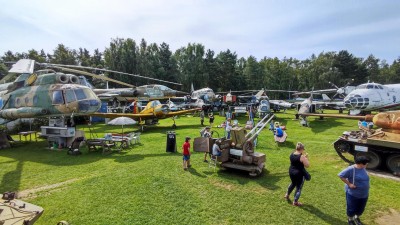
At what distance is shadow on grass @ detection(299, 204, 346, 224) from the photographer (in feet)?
18.2

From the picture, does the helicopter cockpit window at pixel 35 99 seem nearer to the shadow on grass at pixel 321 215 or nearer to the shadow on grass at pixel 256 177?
the shadow on grass at pixel 256 177

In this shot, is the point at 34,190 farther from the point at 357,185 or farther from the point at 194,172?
the point at 357,185

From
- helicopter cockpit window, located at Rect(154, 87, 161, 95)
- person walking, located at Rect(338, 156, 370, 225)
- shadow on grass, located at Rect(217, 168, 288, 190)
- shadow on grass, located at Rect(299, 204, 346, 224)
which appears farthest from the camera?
helicopter cockpit window, located at Rect(154, 87, 161, 95)

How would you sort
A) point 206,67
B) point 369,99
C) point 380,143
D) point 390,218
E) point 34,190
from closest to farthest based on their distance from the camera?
point 390,218 < point 34,190 < point 380,143 < point 369,99 < point 206,67

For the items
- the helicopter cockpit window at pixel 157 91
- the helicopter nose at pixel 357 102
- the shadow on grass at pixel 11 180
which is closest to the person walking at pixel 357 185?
the shadow on grass at pixel 11 180

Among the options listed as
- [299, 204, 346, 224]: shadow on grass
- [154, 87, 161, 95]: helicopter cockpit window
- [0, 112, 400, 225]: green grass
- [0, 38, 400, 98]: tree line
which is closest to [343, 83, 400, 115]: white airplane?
[0, 112, 400, 225]: green grass

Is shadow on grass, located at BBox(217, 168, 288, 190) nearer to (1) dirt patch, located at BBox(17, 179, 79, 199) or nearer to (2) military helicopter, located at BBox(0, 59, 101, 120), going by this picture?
(1) dirt patch, located at BBox(17, 179, 79, 199)

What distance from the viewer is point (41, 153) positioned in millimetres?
12680

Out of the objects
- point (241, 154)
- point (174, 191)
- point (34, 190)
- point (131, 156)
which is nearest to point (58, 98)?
point (131, 156)

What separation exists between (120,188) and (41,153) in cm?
766

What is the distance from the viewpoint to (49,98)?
13203mm

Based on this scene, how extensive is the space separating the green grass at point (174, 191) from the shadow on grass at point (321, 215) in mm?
10

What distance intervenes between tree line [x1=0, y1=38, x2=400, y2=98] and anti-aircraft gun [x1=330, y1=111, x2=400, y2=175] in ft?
146

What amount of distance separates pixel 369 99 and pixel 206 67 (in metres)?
Answer: 43.3
